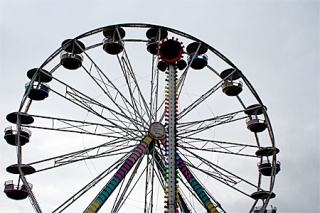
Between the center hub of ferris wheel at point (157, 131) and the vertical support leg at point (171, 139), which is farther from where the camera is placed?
the center hub of ferris wheel at point (157, 131)

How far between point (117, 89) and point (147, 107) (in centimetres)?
202

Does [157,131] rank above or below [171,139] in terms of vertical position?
above

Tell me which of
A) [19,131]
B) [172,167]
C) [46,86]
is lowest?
[172,167]

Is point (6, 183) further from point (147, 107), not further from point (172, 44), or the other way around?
point (172, 44)

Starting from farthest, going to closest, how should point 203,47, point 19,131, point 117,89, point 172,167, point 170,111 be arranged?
point 203,47
point 117,89
point 19,131
point 170,111
point 172,167

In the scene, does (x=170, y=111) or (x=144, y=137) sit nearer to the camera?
(x=170, y=111)

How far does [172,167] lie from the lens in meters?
18.0

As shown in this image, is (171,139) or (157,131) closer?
(171,139)

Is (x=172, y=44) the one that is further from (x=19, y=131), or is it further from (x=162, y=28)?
(x=19, y=131)

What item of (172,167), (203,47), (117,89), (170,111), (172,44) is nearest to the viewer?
(172,167)

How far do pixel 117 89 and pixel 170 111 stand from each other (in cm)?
586

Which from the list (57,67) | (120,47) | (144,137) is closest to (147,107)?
(144,137)

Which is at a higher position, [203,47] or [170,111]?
[203,47]

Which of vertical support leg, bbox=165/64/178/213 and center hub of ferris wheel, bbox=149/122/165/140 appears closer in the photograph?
Answer: vertical support leg, bbox=165/64/178/213
